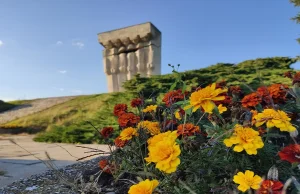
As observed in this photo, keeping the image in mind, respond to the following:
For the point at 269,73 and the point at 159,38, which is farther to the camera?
the point at 159,38

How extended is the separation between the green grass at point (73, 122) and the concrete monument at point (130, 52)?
174 centimetres

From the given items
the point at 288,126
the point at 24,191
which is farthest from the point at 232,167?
the point at 24,191

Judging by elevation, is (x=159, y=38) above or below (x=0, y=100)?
above

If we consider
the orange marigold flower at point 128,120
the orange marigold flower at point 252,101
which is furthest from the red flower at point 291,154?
the orange marigold flower at point 128,120

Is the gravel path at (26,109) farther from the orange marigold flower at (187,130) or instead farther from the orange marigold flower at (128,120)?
the orange marigold flower at (187,130)

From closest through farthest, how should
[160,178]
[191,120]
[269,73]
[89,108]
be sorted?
1. [160,178]
2. [191,120]
3. [269,73]
4. [89,108]

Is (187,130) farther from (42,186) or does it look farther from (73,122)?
(73,122)

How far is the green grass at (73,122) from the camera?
18.3 ft

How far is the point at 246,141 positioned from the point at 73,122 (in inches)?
302

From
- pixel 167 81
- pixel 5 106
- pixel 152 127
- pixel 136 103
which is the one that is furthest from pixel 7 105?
pixel 152 127

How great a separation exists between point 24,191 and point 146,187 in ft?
4.05

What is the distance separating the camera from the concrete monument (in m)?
9.95

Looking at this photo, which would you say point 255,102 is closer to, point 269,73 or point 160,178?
point 160,178

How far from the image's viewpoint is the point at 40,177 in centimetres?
203
